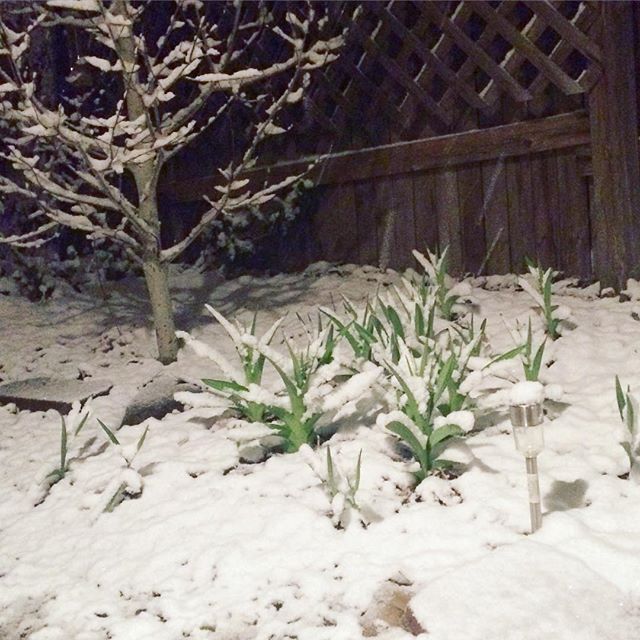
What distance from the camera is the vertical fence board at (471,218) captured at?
4.16 m

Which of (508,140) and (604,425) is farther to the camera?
(508,140)

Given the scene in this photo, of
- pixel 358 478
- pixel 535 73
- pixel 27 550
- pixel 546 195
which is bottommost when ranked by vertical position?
pixel 27 550

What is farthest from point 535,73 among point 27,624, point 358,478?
point 27,624

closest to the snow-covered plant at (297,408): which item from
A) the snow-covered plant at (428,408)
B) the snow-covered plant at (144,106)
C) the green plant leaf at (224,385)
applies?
the green plant leaf at (224,385)

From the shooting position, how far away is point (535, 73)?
397cm

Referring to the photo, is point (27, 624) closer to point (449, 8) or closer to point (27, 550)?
point (27, 550)

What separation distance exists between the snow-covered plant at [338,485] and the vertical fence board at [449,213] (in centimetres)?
233

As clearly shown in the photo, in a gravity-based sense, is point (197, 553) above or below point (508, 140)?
below

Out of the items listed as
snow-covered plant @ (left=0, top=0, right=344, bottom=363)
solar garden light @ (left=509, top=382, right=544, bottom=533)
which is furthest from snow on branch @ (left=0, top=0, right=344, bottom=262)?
solar garden light @ (left=509, top=382, right=544, bottom=533)

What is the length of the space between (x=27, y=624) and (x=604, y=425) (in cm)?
173

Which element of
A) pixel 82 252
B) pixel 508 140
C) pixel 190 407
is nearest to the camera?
pixel 190 407

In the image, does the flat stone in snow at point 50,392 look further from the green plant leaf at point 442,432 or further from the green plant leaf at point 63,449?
the green plant leaf at point 442,432

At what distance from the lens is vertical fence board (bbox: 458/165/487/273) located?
4156 mm

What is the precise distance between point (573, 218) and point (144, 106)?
2.13 metres
